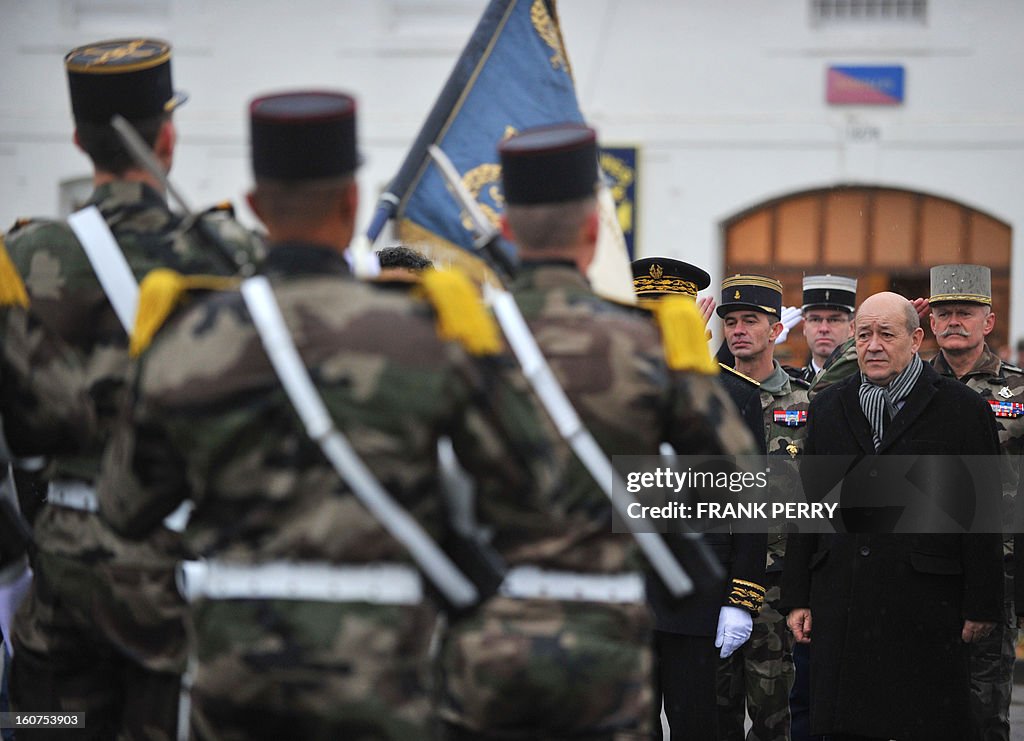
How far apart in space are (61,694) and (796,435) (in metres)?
3.76

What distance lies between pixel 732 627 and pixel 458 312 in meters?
3.19

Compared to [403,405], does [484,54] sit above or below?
above

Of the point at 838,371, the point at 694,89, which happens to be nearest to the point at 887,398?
the point at 838,371

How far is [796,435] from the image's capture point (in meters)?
6.79

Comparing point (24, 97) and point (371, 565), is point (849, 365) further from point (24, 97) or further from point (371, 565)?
point (24, 97)

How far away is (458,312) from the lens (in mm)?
2916

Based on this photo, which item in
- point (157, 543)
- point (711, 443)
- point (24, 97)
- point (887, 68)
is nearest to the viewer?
point (711, 443)

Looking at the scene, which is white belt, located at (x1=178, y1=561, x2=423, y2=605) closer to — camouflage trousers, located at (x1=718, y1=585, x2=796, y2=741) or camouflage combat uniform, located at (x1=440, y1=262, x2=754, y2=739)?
camouflage combat uniform, located at (x1=440, y1=262, x2=754, y2=739)

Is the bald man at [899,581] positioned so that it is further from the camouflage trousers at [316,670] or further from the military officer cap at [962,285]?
the camouflage trousers at [316,670]

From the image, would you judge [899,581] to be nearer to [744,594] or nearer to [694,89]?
[744,594]

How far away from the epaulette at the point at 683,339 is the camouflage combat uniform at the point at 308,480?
73 centimetres

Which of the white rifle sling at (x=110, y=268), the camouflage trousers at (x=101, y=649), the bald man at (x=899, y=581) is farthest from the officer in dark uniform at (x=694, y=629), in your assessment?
the white rifle sling at (x=110, y=268)


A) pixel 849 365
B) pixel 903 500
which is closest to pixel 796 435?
pixel 849 365

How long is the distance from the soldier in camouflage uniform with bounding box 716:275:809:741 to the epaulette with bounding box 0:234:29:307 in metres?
3.46
